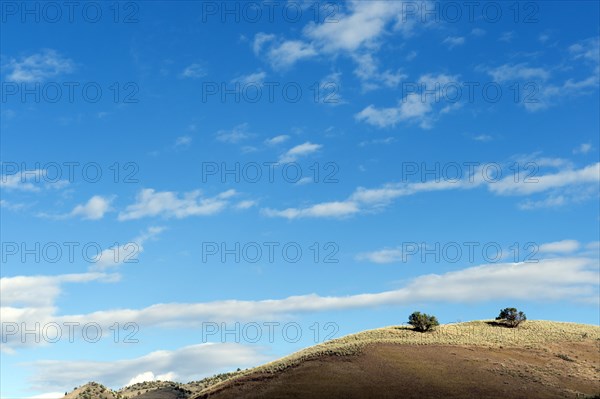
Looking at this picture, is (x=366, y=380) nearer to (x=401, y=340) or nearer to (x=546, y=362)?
(x=401, y=340)

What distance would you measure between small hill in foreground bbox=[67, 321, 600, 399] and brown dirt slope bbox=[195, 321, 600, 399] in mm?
106

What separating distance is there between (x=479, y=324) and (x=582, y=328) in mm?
19178

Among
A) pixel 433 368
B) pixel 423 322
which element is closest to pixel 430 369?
pixel 433 368

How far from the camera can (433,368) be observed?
2926 inches

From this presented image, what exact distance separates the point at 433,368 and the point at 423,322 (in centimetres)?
1843

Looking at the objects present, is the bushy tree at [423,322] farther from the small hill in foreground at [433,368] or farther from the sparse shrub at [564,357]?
the sparse shrub at [564,357]

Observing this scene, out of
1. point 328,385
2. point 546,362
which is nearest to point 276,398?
point 328,385

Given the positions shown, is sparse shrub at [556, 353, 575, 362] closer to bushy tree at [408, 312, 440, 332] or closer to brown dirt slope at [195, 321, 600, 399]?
brown dirt slope at [195, 321, 600, 399]

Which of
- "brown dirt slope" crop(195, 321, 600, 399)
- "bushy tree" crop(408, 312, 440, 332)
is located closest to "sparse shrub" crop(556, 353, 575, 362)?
"brown dirt slope" crop(195, 321, 600, 399)

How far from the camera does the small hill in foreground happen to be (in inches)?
2751

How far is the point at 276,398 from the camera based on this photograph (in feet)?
229

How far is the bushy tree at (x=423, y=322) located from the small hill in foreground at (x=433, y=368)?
3.83ft

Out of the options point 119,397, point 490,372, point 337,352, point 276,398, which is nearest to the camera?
point 276,398

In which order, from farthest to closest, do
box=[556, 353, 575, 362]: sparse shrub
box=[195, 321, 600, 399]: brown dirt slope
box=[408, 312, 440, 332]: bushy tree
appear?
box=[408, 312, 440, 332]: bushy tree → box=[556, 353, 575, 362]: sparse shrub → box=[195, 321, 600, 399]: brown dirt slope
